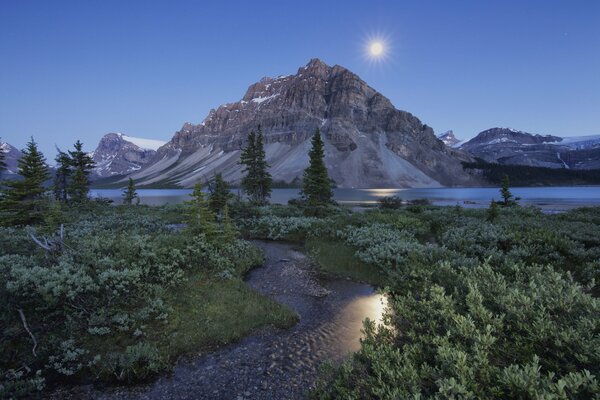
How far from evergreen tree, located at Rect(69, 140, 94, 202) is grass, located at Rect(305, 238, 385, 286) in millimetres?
38614

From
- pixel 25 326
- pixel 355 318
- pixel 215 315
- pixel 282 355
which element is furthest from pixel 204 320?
pixel 355 318

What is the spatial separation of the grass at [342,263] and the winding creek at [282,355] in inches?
50.9

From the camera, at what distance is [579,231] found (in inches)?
641

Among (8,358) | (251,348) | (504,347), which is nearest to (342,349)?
(251,348)

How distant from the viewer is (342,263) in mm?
18453

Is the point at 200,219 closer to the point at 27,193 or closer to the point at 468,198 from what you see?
the point at 27,193

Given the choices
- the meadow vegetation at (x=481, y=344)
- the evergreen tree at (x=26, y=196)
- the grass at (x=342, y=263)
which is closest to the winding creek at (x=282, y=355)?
the grass at (x=342, y=263)

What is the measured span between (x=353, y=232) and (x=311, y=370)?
15998 mm

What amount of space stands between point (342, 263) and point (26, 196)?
30.0m

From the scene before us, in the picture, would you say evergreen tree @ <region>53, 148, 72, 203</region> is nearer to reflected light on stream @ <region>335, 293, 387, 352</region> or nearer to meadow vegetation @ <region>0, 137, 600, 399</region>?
meadow vegetation @ <region>0, 137, 600, 399</region>

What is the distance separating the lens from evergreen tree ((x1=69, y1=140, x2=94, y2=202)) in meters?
43.5

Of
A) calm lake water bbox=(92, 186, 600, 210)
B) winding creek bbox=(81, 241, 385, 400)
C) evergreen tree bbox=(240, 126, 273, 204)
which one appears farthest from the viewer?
calm lake water bbox=(92, 186, 600, 210)

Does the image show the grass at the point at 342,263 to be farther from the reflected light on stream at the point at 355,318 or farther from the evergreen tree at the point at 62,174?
the evergreen tree at the point at 62,174

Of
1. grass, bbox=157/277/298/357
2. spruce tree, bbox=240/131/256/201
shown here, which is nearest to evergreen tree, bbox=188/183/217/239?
grass, bbox=157/277/298/357
